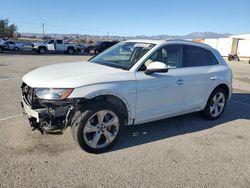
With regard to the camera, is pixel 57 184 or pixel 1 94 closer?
pixel 57 184

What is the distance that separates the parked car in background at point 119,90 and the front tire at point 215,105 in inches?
2.1

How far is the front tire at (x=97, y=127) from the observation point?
3.85 metres

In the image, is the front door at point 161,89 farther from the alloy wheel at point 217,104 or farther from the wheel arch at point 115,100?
the alloy wheel at point 217,104

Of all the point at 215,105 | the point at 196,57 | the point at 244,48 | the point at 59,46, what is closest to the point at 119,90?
the point at 196,57

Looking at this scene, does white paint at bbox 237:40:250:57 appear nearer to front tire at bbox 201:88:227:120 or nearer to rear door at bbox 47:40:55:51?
rear door at bbox 47:40:55:51

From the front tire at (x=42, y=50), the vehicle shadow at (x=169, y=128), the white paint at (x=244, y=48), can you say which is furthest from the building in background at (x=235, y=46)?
the vehicle shadow at (x=169, y=128)

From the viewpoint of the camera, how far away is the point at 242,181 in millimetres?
3539

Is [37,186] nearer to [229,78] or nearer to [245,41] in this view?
[229,78]

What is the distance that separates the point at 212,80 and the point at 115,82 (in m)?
2.55

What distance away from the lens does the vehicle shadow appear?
4617 mm

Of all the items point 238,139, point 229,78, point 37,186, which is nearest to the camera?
point 37,186

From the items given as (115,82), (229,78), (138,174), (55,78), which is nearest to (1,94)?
(55,78)

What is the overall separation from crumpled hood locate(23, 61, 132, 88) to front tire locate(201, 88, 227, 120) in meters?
2.43

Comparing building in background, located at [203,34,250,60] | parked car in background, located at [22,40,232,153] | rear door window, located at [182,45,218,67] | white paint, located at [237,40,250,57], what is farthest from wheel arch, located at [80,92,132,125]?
white paint, located at [237,40,250,57]
